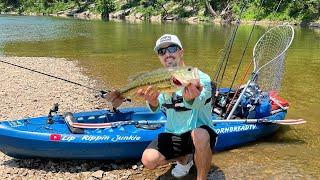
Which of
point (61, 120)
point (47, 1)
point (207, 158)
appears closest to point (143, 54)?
point (61, 120)

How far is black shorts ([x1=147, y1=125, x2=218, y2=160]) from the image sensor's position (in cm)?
702

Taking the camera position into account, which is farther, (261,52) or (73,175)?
(261,52)

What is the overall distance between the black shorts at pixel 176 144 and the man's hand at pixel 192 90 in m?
1.08

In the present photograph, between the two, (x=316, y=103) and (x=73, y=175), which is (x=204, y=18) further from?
(x=73, y=175)

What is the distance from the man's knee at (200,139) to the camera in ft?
22.3

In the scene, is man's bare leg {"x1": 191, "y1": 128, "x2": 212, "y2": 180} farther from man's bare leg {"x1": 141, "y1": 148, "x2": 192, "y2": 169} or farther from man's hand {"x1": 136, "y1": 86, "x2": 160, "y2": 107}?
man's hand {"x1": 136, "y1": 86, "x2": 160, "y2": 107}

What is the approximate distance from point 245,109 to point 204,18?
70807mm

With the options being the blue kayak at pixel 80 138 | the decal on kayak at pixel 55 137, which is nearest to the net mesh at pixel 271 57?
the blue kayak at pixel 80 138

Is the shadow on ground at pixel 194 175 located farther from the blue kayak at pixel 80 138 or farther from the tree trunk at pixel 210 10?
the tree trunk at pixel 210 10

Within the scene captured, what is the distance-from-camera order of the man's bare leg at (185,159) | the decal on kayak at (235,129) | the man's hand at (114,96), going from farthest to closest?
1. the decal on kayak at (235,129)
2. the man's bare leg at (185,159)
3. the man's hand at (114,96)

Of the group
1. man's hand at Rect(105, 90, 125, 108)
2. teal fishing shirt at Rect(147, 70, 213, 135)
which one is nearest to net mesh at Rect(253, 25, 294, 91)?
teal fishing shirt at Rect(147, 70, 213, 135)

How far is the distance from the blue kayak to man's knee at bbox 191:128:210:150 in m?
1.96

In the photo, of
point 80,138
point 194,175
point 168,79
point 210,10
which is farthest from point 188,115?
point 210,10

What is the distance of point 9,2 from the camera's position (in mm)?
153625
